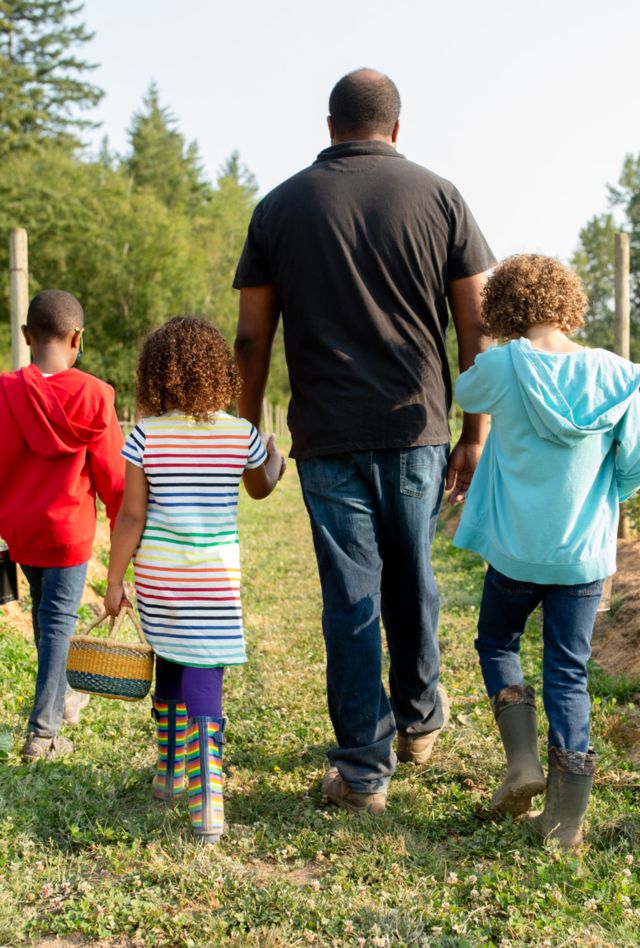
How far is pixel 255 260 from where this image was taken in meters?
3.46

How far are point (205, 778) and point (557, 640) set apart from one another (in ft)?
4.09

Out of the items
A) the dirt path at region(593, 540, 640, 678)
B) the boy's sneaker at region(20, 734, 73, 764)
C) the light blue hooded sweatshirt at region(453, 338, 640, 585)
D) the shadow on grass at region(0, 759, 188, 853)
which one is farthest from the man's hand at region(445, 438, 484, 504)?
the boy's sneaker at region(20, 734, 73, 764)

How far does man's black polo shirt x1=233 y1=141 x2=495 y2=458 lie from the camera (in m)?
3.25

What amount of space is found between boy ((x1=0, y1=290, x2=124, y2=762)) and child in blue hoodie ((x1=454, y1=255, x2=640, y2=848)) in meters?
1.68

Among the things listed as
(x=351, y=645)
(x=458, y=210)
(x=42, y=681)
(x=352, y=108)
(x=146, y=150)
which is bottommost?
(x=42, y=681)

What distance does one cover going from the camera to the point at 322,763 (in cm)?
388

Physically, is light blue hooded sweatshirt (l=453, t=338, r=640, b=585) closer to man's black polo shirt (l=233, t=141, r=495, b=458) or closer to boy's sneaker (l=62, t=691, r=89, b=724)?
man's black polo shirt (l=233, t=141, r=495, b=458)

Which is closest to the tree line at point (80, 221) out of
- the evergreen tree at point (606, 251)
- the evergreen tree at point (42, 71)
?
the evergreen tree at point (42, 71)

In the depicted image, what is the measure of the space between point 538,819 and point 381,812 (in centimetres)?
56

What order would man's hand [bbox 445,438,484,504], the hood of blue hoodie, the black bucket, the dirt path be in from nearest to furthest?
→ 1. the hood of blue hoodie
2. man's hand [bbox 445,438,484,504]
3. the black bucket
4. the dirt path

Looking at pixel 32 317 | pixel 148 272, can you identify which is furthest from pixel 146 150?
pixel 32 317

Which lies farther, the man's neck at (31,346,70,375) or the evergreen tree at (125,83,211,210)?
the evergreen tree at (125,83,211,210)

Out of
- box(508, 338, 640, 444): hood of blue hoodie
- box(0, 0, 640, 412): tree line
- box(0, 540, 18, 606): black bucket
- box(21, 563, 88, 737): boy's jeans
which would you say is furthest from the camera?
box(0, 0, 640, 412): tree line

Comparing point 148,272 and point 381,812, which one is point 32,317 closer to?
point 381,812
